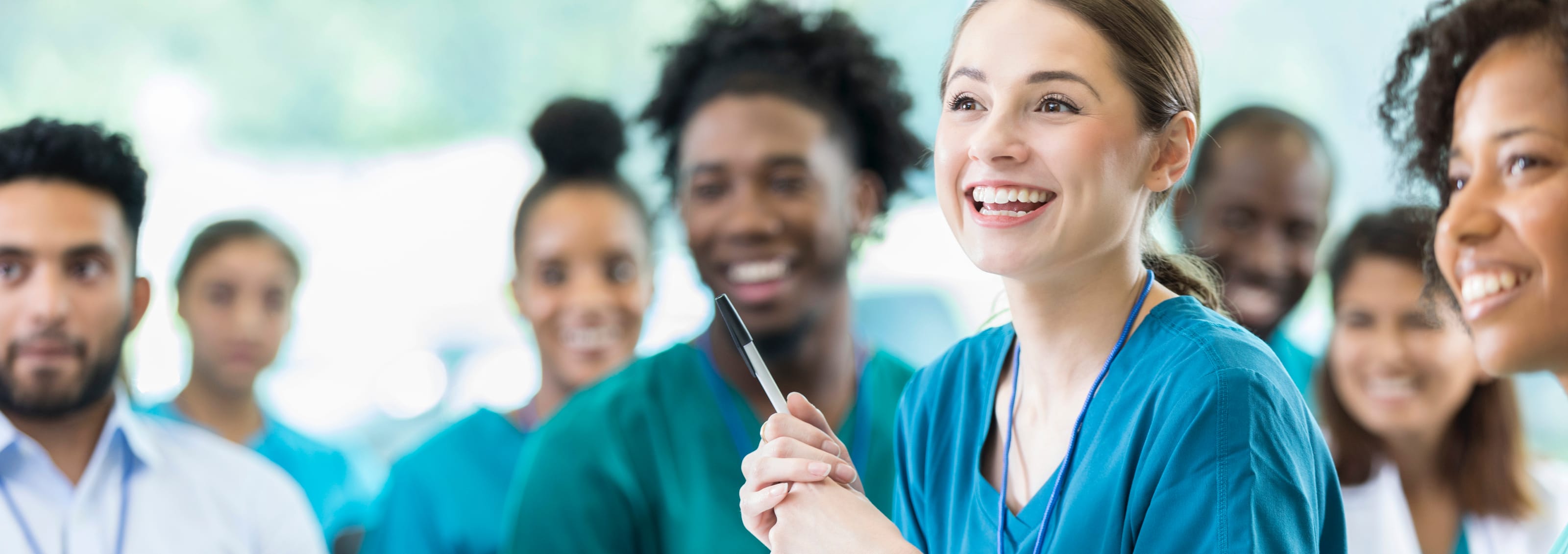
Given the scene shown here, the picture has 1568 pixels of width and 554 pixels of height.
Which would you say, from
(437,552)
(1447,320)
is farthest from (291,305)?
(1447,320)

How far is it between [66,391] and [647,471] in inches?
28.5

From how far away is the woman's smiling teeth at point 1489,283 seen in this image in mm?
Result: 1078

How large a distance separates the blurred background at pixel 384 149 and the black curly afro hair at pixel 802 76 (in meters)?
1.48

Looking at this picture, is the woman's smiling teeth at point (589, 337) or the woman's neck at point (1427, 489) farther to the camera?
the woman's smiling teeth at point (589, 337)

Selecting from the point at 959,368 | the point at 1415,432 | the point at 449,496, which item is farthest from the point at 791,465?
the point at 1415,432

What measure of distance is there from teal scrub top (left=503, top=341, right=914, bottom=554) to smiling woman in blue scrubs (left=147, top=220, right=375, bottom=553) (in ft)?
3.38

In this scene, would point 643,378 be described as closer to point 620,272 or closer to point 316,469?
point 620,272

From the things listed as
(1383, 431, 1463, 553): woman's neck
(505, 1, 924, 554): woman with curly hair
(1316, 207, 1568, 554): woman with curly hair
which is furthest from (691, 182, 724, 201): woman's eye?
(1383, 431, 1463, 553): woman's neck

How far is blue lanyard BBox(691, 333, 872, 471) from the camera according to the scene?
1.62 m

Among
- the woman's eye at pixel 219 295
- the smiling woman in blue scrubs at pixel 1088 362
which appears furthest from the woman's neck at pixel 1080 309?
the woman's eye at pixel 219 295

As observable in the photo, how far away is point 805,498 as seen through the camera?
1031 mm

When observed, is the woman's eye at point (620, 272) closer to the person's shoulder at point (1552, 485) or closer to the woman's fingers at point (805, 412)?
the woman's fingers at point (805, 412)

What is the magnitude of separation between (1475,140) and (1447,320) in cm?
67

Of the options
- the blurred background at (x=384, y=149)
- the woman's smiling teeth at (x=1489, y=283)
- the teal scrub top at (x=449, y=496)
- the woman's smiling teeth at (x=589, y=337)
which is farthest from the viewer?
the blurred background at (x=384, y=149)
